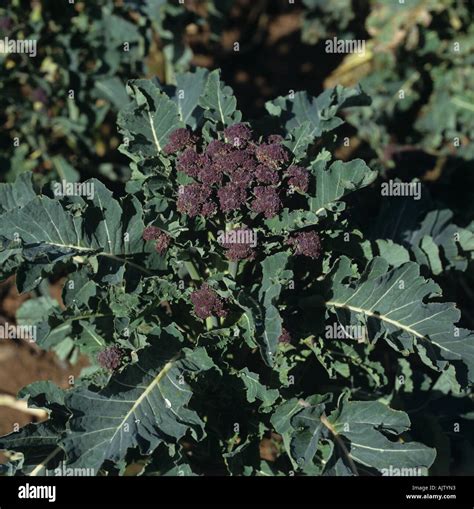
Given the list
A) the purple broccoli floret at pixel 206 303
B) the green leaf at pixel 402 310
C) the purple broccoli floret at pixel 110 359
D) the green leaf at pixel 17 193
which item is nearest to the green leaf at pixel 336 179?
the green leaf at pixel 402 310

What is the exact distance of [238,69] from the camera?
6.91 metres

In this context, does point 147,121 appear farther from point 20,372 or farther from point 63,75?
point 20,372

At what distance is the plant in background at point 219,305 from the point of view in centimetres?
343

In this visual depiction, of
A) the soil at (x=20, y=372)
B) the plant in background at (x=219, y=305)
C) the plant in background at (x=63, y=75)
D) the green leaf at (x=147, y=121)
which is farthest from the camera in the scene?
the plant in background at (x=63, y=75)

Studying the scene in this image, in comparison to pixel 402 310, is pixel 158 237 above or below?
above

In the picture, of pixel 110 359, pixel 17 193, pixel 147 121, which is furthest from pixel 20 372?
pixel 147 121

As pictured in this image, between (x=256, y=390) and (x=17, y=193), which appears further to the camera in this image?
(x=17, y=193)

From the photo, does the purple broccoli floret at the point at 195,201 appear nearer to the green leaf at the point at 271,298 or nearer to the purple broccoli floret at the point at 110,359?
the green leaf at the point at 271,298

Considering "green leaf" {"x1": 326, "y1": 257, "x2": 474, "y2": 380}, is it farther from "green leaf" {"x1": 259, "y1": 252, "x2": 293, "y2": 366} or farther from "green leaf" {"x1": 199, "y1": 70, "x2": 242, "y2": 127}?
"green leaf" {"x1": 199, "y1": 70, "x2": 242, "y2": 127}

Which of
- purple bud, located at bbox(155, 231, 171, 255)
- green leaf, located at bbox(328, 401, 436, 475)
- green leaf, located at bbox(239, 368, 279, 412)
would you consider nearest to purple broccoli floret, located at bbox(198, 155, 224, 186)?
purple bud, located at bbox(155, 231, 171, 255)

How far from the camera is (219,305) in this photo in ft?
11.4

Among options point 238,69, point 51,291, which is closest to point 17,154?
point 51,291

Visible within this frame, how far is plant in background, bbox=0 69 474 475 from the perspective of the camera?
3.43 metres

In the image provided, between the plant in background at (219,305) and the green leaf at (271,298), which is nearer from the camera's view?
the green leaf at (271,298)
